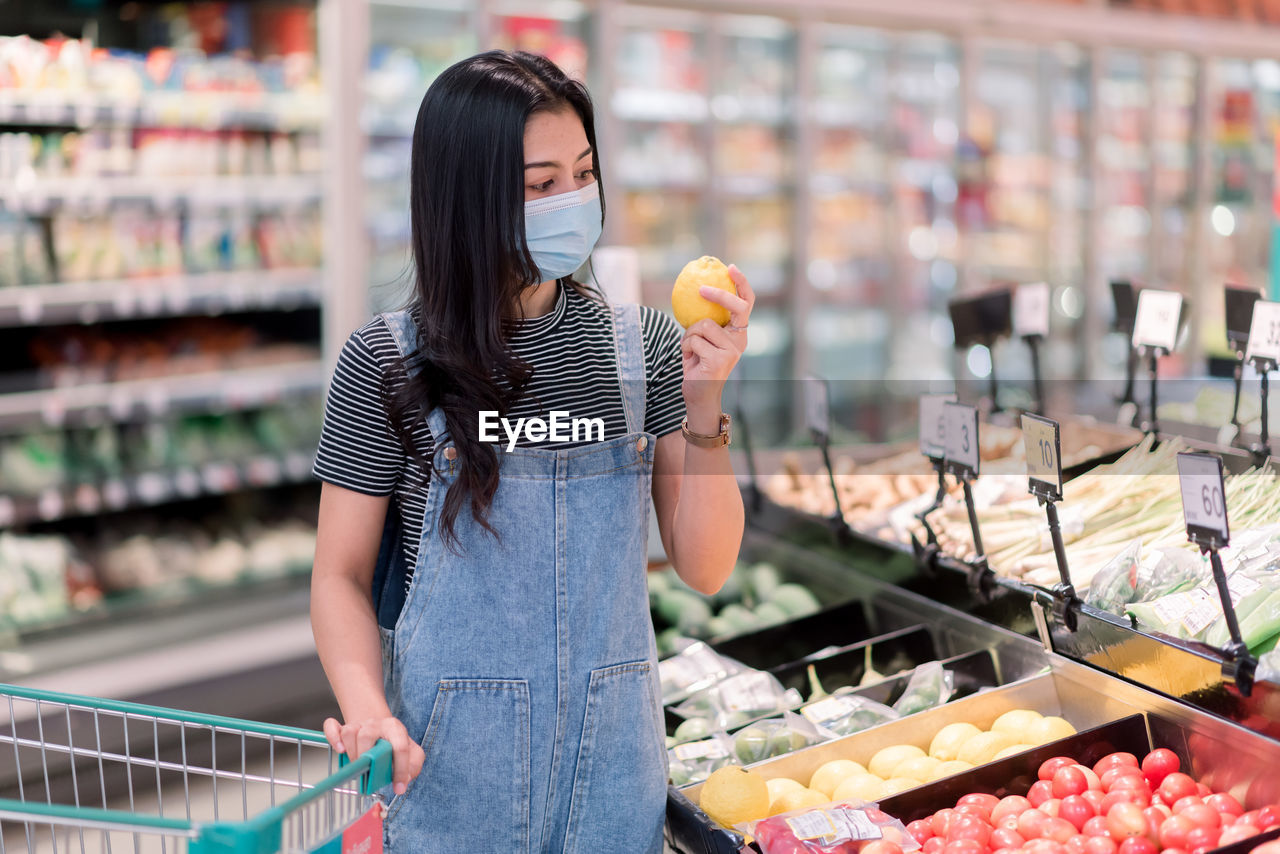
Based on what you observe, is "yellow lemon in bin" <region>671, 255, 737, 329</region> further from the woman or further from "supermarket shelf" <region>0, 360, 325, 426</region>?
"supermarket shelf" <region>0, 360, 325, 426</region>

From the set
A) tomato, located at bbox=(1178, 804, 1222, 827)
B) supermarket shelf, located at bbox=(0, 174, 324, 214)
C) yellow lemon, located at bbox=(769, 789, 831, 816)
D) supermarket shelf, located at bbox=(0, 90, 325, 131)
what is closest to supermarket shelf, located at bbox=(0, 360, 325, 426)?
supermarket shelf, located at bbox=(0, 174, 324, 214)

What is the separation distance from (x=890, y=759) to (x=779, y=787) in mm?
202

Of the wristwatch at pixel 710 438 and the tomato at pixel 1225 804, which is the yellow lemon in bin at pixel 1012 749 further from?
the wristwatch at pixel 710 438

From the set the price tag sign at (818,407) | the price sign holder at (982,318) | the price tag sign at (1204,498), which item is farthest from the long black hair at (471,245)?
the price sign holder at (982,318)

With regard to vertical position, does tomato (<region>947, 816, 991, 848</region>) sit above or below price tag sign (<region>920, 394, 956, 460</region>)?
below

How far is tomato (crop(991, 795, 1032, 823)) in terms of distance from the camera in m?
1.54

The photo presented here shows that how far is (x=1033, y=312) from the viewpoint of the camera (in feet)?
8.70

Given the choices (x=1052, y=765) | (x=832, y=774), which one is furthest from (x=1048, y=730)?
(x=832, y=774)

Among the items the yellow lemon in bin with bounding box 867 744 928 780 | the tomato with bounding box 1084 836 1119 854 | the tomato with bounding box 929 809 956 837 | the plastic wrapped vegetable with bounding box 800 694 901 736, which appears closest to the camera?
the tomato with bounding box 1084 836 1119 854

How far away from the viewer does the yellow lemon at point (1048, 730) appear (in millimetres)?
1720

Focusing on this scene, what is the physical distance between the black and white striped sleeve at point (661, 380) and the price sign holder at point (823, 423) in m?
0.85

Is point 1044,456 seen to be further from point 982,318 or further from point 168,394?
point 168,394

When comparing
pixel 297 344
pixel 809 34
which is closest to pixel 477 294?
pixel 297 344

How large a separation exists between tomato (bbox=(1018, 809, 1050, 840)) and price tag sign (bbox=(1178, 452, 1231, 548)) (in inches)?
16.6
